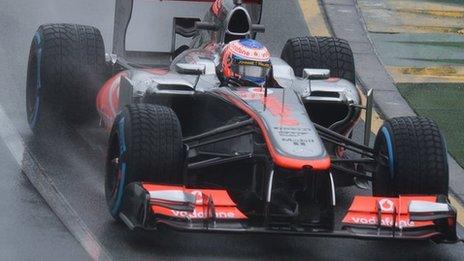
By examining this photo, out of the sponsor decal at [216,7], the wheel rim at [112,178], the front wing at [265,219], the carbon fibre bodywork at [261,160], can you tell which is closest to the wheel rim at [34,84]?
the carbon fibre bodywork at [261,160]

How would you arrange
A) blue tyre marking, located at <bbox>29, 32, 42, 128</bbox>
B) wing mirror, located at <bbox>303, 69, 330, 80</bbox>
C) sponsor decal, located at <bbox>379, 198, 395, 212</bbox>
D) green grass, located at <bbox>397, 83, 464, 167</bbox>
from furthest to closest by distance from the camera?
green grass, located at <bbox>397, 83, 464, 167</bbox> < blue tyre marking, located at <bbox>29, 32, 42, 128</bbox> < wing mirror, located at <bbox>303, 69, 330, 80</bbox> < sponsor decal, located at <bbox>379, 198, 395, 212</bbox>

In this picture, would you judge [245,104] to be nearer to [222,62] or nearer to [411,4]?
[222,62]

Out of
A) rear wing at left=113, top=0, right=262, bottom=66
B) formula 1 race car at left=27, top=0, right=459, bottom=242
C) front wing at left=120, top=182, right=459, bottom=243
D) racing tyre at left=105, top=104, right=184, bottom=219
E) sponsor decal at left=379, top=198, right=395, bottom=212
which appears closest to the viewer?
front wing at left=120, top=182, right=459, bottom=243

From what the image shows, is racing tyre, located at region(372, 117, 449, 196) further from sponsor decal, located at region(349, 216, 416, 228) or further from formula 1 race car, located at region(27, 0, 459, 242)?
sponsor decal, located at region(349, 216, 416, 228)

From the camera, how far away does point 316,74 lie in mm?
13328

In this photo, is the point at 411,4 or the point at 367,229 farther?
the point at 411,4

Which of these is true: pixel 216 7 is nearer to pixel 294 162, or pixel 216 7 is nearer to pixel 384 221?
pixel 294 162

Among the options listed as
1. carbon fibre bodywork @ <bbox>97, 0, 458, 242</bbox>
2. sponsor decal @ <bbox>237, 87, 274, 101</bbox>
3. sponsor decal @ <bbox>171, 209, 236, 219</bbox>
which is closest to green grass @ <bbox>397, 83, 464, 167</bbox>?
carbon fibre bodywork @ <bbox>97, 0, 458, 242</bbox>

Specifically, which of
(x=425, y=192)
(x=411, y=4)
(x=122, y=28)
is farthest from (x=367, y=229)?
(x=411, y=4)

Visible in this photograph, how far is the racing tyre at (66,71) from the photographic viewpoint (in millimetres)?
14312

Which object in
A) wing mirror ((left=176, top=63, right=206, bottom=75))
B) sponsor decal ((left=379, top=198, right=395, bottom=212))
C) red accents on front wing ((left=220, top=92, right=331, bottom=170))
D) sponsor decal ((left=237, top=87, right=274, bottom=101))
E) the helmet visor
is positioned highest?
the helmet visor

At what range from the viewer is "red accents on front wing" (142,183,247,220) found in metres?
11.1

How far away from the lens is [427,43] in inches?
733

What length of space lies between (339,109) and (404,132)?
1.09 m
